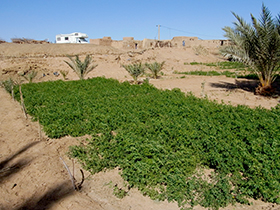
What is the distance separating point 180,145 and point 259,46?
5.70 m

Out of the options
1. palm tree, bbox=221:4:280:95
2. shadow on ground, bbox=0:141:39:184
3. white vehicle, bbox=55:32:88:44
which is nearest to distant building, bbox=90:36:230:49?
white vehicle, bbox=55:32:88:44

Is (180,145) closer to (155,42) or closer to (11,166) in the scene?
(11,166)

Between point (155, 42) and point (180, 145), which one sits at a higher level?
point (155, 42)

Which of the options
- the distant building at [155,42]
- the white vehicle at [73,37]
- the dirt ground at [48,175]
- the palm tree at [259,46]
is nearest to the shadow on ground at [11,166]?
the dirt ground at [48,175]

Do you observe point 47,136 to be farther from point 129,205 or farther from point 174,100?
point 174,100

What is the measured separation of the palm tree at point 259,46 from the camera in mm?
7762

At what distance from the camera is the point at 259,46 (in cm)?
812

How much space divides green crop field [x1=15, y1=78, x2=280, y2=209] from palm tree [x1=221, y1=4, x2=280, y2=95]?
2615 mm

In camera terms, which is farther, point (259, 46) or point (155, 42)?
point (155, 42)

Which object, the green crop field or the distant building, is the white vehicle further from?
the green crop field

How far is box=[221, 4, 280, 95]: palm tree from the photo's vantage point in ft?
25.5

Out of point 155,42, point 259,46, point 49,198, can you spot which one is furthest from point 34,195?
point 155,42

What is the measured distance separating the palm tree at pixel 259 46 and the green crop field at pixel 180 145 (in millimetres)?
2615

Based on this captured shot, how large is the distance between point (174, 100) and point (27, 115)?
4500 mm
